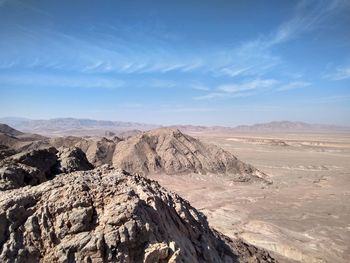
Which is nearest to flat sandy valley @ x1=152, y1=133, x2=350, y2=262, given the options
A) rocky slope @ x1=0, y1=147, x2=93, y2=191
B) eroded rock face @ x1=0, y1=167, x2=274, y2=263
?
rocky slope @ x1=0, y1=147, x2=93, y2=191

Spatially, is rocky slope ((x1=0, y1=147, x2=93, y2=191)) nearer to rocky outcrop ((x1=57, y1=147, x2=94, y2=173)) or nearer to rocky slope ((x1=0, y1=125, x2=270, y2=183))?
rocky outcrop ((x1=57, y1=147, x2=94, y2=173))

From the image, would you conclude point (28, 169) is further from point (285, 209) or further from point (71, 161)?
point (285, 209)

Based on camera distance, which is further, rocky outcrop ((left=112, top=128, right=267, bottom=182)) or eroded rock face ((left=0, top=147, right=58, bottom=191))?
rocky outcrop ((left=112, top=128, right=267, bottom=182))

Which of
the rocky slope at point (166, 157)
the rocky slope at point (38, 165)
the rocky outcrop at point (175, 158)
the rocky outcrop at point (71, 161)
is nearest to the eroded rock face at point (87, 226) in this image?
the rocky slope at point (38, 165)

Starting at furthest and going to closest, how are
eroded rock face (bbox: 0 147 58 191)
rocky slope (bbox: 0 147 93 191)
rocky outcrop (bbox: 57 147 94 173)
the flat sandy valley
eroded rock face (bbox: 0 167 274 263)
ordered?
the flat sandy valley → rocky outcrop (bbox: 57 147 94 173) → rocky slope (bbox: 0 147 93 191) → eroded rock face (bbox: 0 147 58 191) → eroded rock face (bbox: 0 167 274 263)

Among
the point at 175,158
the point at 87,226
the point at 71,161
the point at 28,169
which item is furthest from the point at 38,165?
the point at 175,158

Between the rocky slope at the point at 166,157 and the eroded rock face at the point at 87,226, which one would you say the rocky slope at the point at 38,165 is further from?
the rocky slope at the point at 166,157
